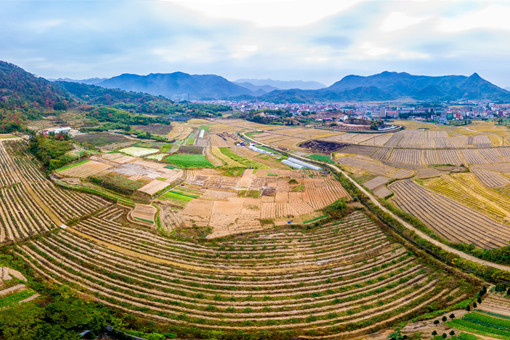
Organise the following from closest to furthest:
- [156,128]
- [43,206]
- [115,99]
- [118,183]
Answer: [43,206] → [118,183] → [156,128] → [115,99]

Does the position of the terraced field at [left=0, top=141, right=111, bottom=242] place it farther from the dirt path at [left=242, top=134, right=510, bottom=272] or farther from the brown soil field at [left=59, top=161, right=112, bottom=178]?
the dirt path at [left=242, top=134, right=510, bottom=272]

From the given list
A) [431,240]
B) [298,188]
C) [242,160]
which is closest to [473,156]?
[431,240]

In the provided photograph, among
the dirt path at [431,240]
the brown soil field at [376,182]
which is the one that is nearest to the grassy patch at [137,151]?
the dirt path at [431,240]

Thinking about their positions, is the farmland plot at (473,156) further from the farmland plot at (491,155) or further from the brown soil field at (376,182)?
the brown soil field at (376,182)

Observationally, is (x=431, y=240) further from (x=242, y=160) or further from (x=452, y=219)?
(x=242, y=160)

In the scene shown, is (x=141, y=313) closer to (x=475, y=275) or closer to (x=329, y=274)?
(x=329, y=274)

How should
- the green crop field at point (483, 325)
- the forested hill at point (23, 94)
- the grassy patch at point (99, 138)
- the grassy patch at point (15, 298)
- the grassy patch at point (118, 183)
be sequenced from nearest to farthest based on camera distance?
1. the green crop field at point (483, 325)
2. the grassy patch at point (15, 298)
3. the grassy patch at point (118, 183)
4. the grassy patch at point (99, 138)
5. the forested hill at point (23, 94)
